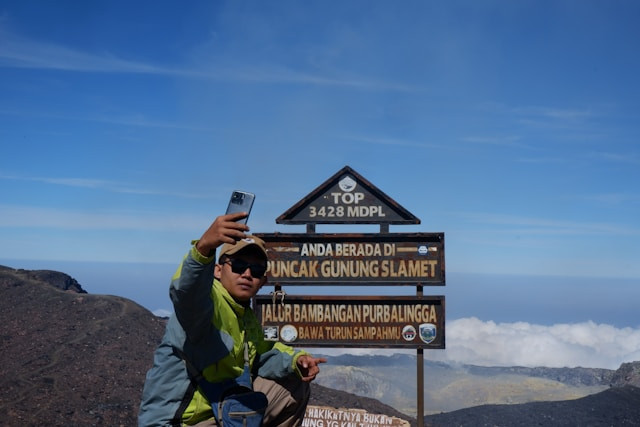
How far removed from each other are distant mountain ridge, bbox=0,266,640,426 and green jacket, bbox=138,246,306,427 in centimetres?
907

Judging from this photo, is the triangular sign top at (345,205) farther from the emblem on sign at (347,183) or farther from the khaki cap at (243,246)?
the khaki cap at (243,246)

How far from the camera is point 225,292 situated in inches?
173

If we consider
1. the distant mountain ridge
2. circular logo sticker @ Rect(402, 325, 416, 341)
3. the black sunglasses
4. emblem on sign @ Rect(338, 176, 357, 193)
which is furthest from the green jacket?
the distant mountain ridge

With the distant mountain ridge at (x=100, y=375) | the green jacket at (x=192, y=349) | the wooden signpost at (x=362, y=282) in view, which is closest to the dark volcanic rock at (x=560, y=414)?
the distant mountain ridge at (x=100, y=375)

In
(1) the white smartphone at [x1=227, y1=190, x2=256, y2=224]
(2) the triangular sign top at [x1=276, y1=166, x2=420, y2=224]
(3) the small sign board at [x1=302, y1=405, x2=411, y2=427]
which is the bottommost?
(3) the small sign board at [x1=302, y1=405, x2=411, y2=427]

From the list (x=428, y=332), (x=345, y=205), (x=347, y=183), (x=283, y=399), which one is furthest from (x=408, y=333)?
(x=283, y=399)

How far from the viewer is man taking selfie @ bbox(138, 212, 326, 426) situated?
3.56 m

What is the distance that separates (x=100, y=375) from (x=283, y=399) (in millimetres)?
10796

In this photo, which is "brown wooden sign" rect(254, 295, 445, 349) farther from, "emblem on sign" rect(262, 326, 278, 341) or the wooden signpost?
"emblem on sign" rect(262, 326, 278, 341)

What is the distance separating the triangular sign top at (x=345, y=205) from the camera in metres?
10.0

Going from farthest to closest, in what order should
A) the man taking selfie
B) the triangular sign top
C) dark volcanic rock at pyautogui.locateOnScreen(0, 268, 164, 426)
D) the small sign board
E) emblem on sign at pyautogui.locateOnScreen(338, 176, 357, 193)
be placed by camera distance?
dark volcanic rock at pyautogui.locateOnScreen(0, 268, 164, 426), emblem on sign at pyautogui.locateOnScreen(338, 176, 357, 193), the triangular sign top, the small sign board, the man taking selfie

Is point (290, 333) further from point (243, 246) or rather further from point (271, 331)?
point (243, 246)

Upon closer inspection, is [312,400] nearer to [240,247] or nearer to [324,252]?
[324,252]

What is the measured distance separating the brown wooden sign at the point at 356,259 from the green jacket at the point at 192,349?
5.42 meters
